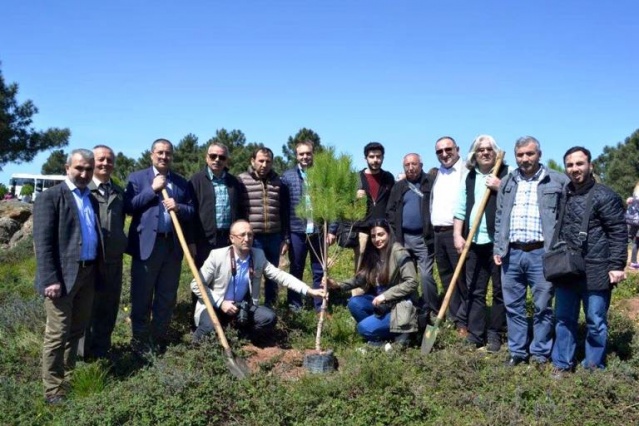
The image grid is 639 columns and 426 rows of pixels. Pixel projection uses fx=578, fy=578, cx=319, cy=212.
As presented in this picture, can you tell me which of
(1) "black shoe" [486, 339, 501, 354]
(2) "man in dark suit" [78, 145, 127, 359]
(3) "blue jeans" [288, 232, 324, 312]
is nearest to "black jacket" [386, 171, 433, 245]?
(3) "blue jeans" [288, 232, 324, 312]

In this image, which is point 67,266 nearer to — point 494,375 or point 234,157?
point 494,375

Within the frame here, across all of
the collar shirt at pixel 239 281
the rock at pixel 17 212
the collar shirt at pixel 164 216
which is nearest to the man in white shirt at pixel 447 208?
the collar shirt at pixel 239 281

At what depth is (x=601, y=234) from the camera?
4.71 m

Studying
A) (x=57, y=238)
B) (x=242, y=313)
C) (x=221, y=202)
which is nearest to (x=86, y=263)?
(x=57, y=238)

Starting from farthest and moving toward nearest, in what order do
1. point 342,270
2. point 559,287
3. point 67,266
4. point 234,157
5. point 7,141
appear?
point 234,157 < point 7,141 < point 342,270 < point 559,287 < point 67,266

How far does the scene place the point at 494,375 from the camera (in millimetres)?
4914

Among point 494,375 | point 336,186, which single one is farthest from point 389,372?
point 336,186

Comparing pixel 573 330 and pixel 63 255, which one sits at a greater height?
pixel 63 255

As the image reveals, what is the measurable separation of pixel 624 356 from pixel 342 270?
17.8 ft

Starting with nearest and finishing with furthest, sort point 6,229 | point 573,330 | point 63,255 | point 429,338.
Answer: point 63,255
point 573,330
point 429,338
point 6,229

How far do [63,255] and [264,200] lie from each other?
2.48 m

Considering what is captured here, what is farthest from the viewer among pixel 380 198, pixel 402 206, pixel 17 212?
pixel 17 212

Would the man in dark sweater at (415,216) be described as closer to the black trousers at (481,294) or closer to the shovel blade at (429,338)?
the black trousers at (481,294)

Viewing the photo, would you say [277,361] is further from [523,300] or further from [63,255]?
[523,300]
